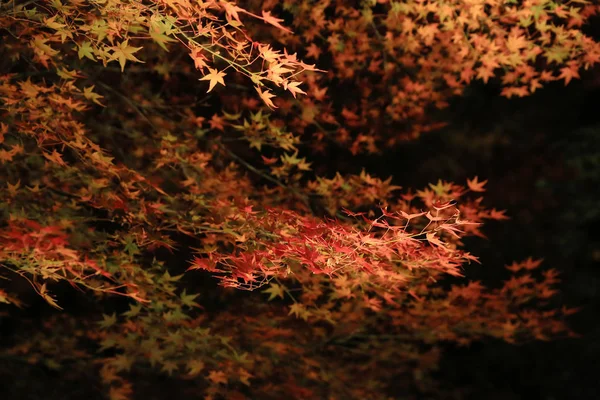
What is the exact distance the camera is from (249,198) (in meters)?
4.58

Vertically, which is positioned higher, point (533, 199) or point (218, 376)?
point (533, 199)

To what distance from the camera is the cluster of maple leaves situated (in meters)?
3.35

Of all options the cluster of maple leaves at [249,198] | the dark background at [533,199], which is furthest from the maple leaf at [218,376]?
the dark background at [533,199]

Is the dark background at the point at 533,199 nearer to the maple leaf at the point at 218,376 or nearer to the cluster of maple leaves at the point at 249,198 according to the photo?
the cluster of maple leaves at the point at 249,198

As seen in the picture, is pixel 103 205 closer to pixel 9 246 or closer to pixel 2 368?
pixel 9 246

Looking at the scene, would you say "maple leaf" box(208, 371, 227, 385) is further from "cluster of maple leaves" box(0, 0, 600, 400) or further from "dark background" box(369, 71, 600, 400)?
"dark background" box(369, 71, 600, 400)

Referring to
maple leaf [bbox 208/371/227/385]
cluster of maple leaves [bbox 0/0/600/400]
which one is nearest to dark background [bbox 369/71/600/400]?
cluster of maple leaves [bbox 0/0/600/400]

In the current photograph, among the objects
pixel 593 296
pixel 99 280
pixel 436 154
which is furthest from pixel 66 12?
pixel 593 296

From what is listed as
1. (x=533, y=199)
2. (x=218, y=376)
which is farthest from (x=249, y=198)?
(x=533, y=199)

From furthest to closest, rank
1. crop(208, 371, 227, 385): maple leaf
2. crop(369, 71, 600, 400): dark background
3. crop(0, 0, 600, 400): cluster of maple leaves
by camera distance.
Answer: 1. crop(369, 71, 600, 400): dark background
2. crop(208, 371, 227, 385): maple leaf
3. crop(0, 0, 600, 400): cluster of maple leaves

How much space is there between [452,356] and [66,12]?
5775mm

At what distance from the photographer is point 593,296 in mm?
6516

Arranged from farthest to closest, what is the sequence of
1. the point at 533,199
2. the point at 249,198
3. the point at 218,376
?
the point at 533,199 → the point at 249,198 → the point at 218,376

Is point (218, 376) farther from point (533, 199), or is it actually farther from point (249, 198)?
point (533, 199)
